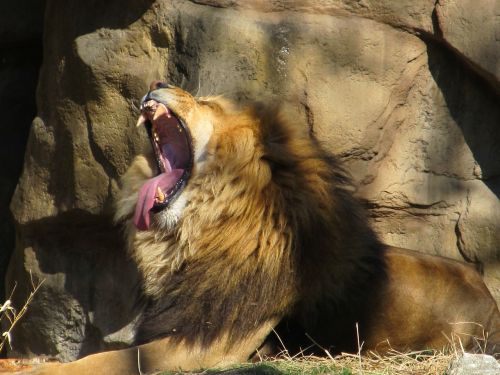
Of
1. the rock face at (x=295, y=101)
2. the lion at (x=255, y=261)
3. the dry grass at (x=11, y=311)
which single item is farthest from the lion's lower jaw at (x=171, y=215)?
the rock face at (x=295, y=101)

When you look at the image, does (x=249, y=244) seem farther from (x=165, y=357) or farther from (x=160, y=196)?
(x=165, y=357)

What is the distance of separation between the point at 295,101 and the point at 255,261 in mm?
1228

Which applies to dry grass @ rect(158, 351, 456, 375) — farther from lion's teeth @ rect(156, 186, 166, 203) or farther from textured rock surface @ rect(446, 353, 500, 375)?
lion's teeth @ rect(156, 186, 166, 203)

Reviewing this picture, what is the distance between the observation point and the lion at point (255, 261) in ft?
12.7

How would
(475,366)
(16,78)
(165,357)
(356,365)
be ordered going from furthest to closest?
1. (16,78)
2. (165,357)
3. (356,365)
4. (475,366)

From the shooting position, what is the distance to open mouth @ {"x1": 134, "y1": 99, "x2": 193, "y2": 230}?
13.3ft

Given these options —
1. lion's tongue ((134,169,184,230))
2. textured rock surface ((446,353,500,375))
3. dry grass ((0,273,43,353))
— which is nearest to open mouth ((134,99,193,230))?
lion's tongue ((134,169,184,230))

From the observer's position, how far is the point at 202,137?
162 inches

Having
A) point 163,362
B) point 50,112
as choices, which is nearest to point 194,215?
point 163,362

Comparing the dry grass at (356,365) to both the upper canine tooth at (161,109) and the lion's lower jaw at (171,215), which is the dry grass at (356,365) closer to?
the lion's lower jaw at (171,215)

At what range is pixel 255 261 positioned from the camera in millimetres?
3928

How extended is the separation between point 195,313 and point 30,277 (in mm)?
2030

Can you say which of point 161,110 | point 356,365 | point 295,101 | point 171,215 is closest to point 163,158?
point 161,110

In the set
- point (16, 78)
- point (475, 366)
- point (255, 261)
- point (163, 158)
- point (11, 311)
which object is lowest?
point (11, 311)
